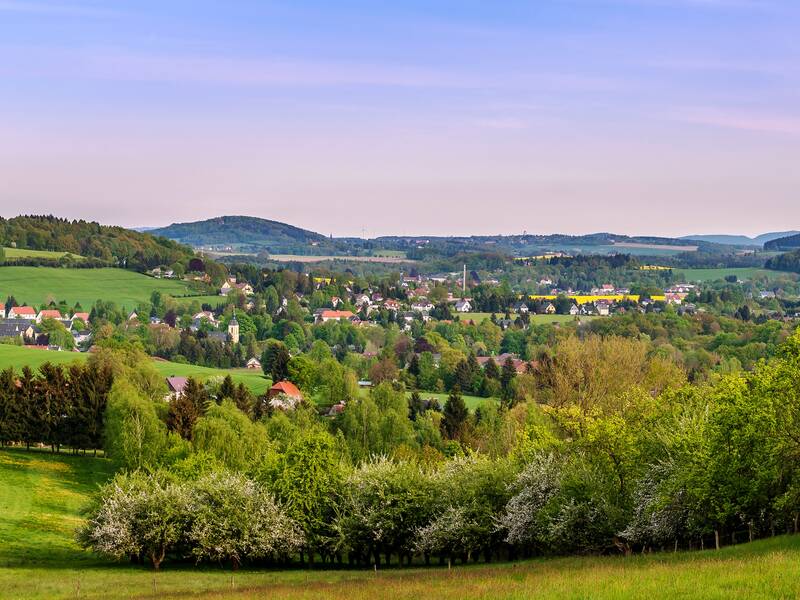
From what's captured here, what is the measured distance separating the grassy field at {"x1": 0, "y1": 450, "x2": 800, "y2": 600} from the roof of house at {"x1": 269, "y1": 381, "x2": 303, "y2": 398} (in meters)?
61.2

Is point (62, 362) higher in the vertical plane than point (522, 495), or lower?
lower

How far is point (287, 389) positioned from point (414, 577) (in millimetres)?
86618

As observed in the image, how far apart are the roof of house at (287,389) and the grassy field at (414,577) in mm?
61214

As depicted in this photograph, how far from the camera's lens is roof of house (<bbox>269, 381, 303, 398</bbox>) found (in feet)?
403

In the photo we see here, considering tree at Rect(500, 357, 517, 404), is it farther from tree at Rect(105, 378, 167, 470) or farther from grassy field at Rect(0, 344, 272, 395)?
tree at Rect(105, 378, 167, 470)

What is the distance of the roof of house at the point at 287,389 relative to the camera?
123m

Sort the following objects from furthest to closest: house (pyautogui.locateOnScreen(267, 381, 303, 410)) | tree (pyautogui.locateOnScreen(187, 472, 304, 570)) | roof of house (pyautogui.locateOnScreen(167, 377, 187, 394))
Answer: roof of house (pyautogui.locateOnScreen(167, 377, 187, 394)) < house (pyautogui.locateOnScreen(267, 381, 303, 410)) < tree (pyautogui.locateOnScreen(187, 472, 304, 570))

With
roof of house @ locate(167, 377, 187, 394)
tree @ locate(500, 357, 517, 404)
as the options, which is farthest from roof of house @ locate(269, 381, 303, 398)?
tree @ locate(500, 357, 517, 404)

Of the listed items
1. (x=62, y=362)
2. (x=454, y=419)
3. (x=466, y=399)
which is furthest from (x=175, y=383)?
(x=454, y=419)

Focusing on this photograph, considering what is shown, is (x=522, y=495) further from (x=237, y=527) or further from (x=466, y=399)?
(x=466, y=399)

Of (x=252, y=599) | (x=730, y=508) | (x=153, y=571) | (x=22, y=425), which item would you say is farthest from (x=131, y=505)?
(x=22, y=425)

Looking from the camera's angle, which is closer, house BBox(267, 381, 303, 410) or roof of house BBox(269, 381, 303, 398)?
house BBox(267, 381, 303, 410)

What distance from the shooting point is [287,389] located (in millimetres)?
125562

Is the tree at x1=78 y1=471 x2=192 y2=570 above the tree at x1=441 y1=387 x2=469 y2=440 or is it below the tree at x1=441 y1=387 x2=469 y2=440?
above
